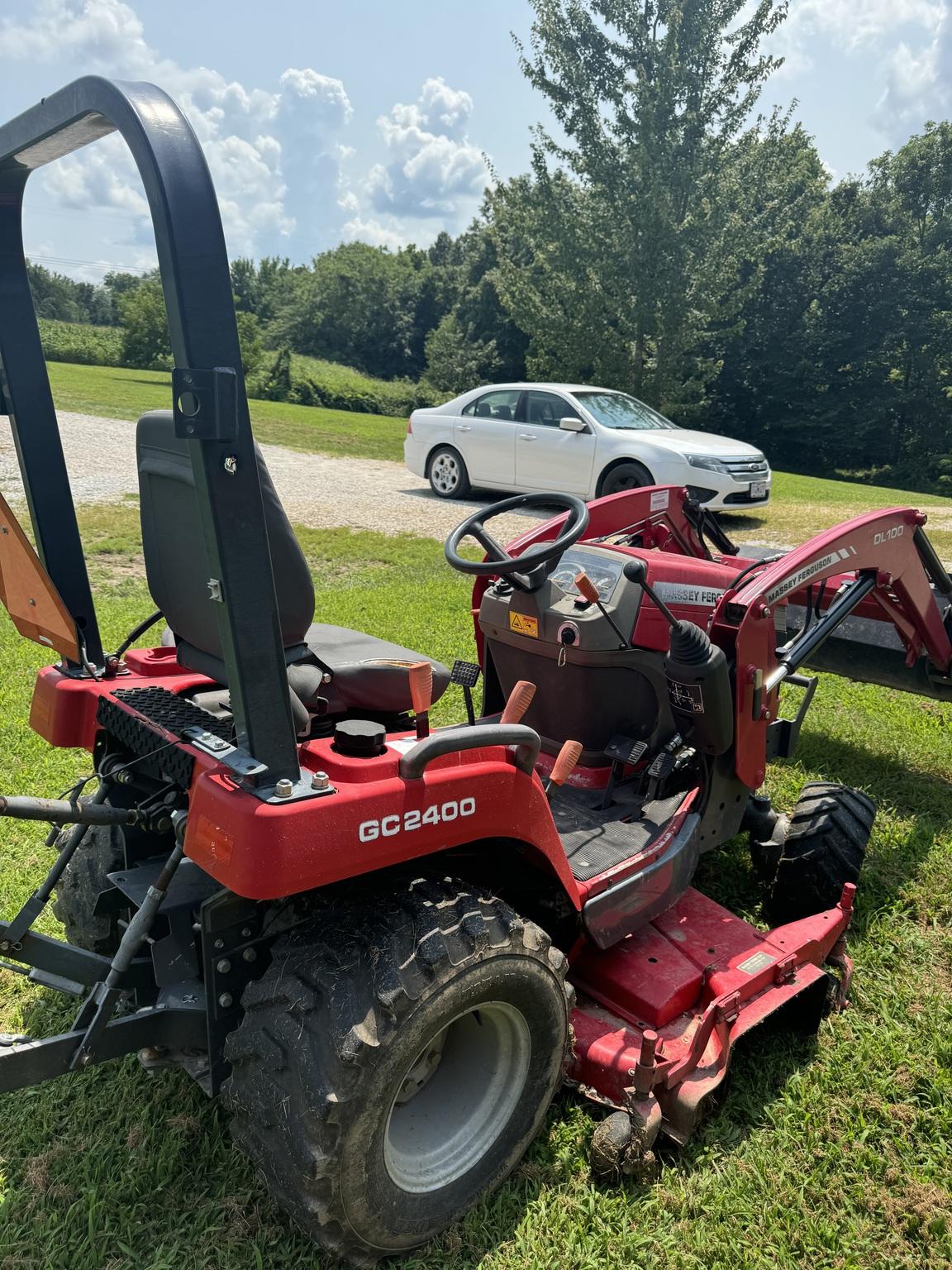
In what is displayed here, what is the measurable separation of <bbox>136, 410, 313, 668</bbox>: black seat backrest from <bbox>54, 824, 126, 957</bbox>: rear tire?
834mm

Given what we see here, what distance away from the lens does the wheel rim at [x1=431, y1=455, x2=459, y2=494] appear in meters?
11.9

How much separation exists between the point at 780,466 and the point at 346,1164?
2991cm

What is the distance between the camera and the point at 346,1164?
1.91m

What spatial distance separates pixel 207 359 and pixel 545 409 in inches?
382

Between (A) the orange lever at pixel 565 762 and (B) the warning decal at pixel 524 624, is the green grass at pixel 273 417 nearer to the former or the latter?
(B) the warning decal at pixel 524 624

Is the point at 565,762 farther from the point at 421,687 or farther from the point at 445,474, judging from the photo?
the point at 445,474

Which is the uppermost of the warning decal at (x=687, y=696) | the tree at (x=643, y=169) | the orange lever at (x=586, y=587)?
the tree at (x=643, y=169)

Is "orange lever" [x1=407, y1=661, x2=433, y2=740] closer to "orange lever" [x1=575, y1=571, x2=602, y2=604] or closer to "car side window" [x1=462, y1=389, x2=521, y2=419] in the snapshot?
"orange lever" [x1=575, y1=571, x2=602, y2=604]

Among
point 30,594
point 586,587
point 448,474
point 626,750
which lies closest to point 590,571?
point 586,587

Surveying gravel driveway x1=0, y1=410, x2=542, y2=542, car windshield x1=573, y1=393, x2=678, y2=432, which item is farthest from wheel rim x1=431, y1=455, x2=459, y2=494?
car windshield x1=573, y1=393, x2=678, y2=432

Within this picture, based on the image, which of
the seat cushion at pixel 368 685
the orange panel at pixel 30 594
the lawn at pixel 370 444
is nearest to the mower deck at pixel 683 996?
the seat cushion at pixel 368 685

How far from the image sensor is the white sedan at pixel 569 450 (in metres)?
10.0

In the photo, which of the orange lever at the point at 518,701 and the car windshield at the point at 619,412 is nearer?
the orange lever at the point at 518,701

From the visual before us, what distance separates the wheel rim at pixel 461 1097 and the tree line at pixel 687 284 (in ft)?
5.80
